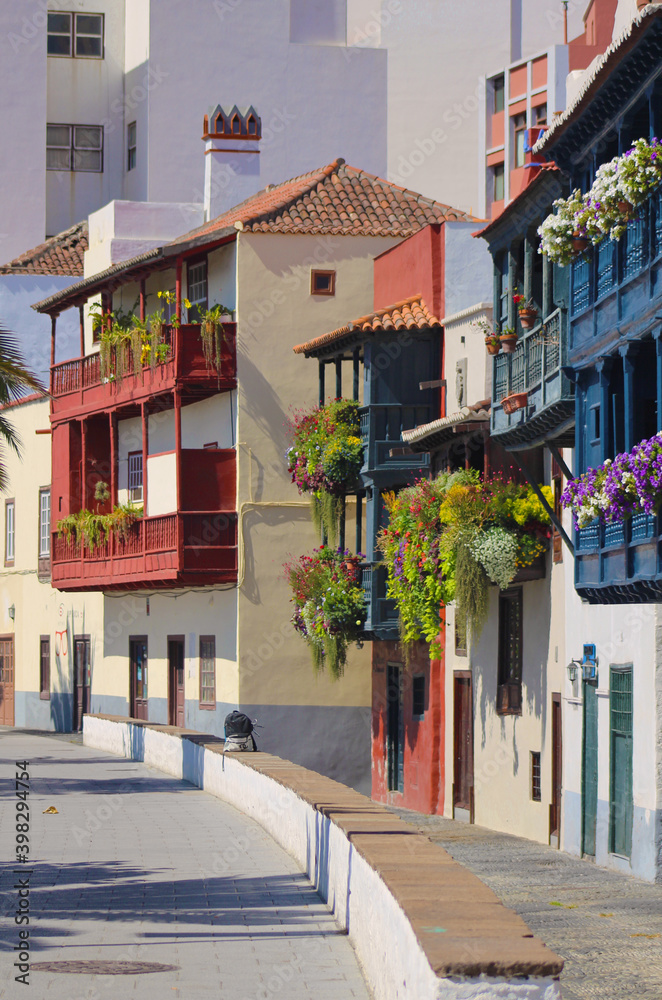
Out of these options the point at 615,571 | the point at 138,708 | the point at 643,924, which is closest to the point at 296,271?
the point at 138,708

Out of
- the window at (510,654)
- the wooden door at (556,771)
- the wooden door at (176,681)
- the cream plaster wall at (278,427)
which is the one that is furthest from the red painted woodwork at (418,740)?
the wooden door at (176,681)

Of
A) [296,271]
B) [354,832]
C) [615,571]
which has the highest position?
Result: [296,271]

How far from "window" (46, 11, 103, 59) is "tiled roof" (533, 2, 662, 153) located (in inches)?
1505

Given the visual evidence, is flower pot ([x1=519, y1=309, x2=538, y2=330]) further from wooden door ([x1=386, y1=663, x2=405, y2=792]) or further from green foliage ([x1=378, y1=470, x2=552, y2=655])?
wooden door ([x1=386, y1=663, x2=405, y2=792])

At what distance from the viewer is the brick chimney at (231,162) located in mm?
40281

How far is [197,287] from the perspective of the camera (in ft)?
121

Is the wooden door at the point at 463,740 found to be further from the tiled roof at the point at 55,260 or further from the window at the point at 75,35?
the window at the point at 75,35

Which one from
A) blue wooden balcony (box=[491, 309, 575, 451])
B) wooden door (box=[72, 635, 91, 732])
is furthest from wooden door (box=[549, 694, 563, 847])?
wooden door (box=[72, 635, 91, 732])

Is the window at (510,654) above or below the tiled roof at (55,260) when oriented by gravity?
below

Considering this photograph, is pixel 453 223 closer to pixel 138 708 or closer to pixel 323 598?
pixel 323 598

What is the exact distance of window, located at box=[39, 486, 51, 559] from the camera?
4606 cm

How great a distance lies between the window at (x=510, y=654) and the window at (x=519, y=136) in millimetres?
50703

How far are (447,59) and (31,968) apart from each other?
166 feet

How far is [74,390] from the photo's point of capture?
134 ft
